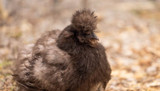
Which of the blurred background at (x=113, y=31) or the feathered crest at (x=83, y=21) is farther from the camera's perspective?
the blurred background at (x=113, y=31)

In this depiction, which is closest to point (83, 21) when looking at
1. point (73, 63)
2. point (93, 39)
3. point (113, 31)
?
point (93, 39)

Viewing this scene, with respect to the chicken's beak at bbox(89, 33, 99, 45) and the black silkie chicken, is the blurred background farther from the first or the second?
the chicken's beak at bbox(89, 33, 99, 45)

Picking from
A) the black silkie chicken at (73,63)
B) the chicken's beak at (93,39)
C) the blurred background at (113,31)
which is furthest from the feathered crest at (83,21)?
the blurred background at (113,31)

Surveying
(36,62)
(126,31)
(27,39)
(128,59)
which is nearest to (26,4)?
(27,39)

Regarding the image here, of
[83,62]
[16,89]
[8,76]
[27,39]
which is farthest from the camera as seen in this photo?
[27,39]

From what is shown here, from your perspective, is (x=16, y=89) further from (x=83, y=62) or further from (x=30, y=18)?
(x=30, y=18)

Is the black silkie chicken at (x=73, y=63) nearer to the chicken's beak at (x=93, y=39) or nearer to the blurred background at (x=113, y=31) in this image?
the chicken's beak at (x=93, y=39)

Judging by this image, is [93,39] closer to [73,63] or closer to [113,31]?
[73,63]
